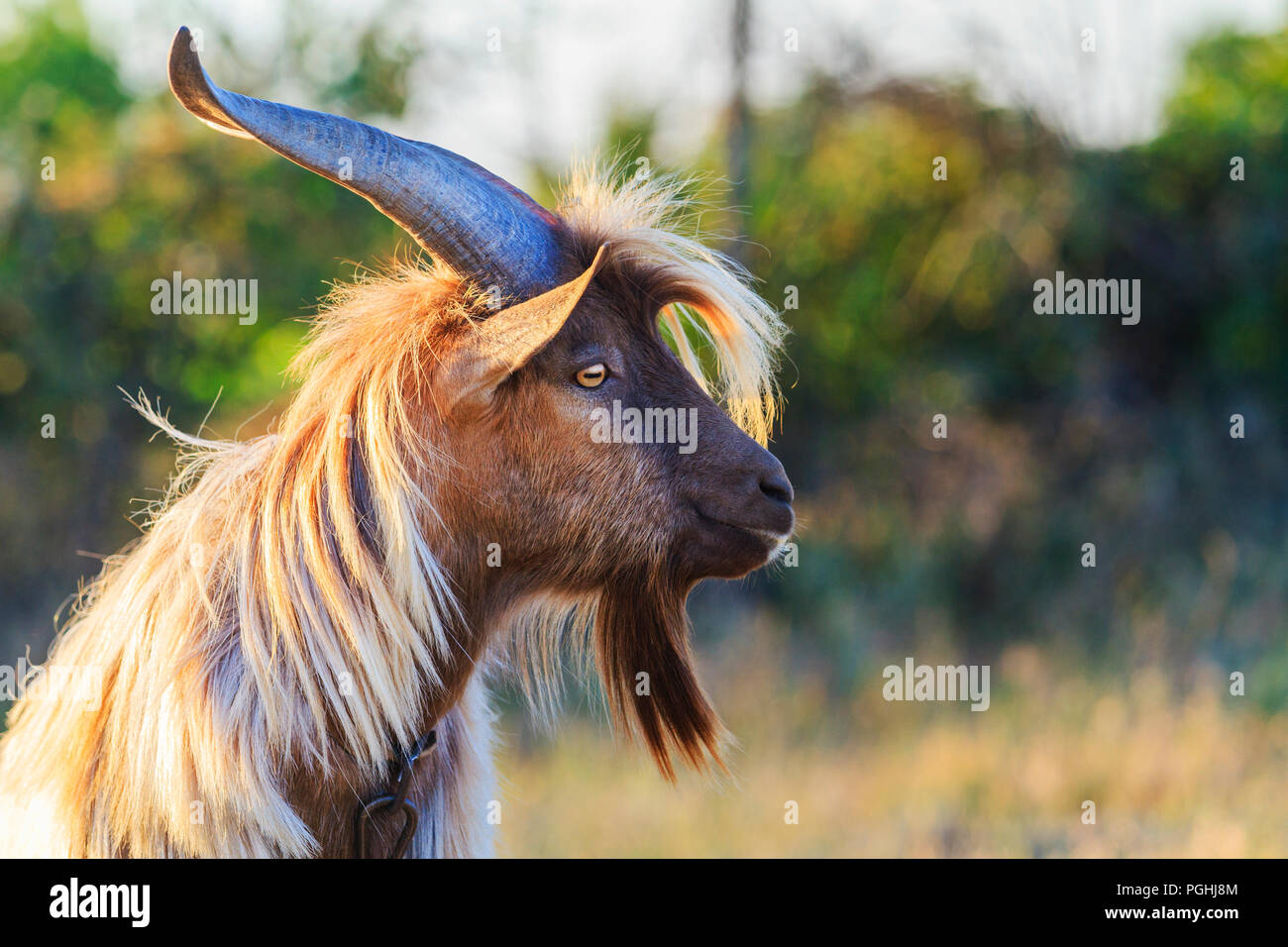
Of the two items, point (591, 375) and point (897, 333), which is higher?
point (897, 333)

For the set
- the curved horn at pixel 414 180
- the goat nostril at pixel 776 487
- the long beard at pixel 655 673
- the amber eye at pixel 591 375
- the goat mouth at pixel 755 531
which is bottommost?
the long beard at pixel 655 673

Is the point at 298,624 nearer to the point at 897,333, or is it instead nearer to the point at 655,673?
the point at 655,673

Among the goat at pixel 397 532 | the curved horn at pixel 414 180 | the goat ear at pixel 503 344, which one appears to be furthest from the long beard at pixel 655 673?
the curved horn at pixel 414 180

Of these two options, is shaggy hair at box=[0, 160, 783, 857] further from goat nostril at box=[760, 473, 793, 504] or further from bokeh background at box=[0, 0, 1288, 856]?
bokeh background at box=[0, 0, 1288, 856]

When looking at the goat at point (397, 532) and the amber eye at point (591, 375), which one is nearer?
the goat at point (397, 532)

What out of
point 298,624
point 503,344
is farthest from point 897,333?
point 298,624

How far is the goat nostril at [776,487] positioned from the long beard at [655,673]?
373mm

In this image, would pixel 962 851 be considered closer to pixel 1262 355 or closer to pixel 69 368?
pixel 1262 355

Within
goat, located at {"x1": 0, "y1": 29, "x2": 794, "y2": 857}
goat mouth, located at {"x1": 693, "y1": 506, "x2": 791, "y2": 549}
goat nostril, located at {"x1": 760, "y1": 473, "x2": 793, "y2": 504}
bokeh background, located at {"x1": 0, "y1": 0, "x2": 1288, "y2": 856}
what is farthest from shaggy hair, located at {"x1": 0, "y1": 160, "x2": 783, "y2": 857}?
bokeh background, located at {"x1": 0, "y1": 0, "x2": 1288, "y2": 856}

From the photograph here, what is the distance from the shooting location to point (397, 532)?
102 inches

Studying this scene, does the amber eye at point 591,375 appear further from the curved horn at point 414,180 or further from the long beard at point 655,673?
the long beard at point 655,673

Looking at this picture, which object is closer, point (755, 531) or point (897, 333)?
point (755, 531)

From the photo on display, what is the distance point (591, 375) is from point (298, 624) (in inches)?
36.0

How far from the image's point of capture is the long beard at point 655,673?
9.96 feet
